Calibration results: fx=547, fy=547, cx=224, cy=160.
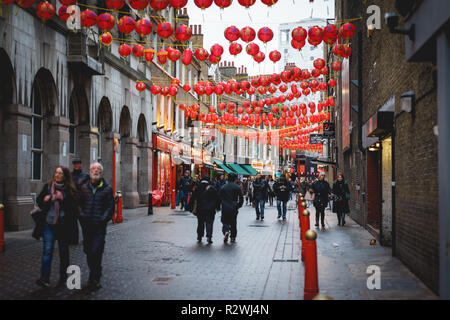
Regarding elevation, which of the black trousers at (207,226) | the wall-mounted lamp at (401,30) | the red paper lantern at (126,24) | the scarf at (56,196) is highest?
the red paper lantern at (126,24)

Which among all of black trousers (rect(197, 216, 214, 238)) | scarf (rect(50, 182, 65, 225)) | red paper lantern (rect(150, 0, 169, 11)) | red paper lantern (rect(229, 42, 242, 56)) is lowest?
black trousers (rect(197, 216, 214, 238))

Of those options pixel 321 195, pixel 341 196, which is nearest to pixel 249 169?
pixel 341 196

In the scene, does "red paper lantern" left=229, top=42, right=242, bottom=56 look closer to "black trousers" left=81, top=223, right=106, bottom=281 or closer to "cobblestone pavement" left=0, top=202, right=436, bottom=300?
"cobblestone pavement" left=0, top=202, right=436, bottom=300

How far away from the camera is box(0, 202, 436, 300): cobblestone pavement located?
7410mm

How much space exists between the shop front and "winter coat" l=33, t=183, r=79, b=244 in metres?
21.3

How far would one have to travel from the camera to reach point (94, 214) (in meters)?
7.93

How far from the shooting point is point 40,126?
1753 cm

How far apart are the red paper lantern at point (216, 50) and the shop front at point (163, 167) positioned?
1319 cm

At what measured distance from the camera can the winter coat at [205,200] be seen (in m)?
13.6

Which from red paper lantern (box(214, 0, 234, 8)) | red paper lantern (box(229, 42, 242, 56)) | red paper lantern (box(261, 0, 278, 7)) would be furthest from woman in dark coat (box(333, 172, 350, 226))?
red paper lantern (box(214, 0, 234, 8))

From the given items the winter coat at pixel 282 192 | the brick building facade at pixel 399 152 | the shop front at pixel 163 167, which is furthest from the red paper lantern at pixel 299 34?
the shop front at pixel 163 167

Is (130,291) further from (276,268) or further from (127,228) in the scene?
(127,228)

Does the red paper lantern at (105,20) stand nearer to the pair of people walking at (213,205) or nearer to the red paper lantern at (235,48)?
the red paper lantern at (235,48)
